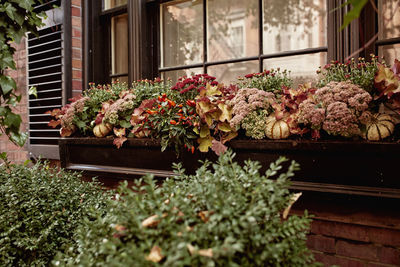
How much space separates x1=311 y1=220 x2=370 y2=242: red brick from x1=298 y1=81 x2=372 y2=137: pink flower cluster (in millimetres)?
510

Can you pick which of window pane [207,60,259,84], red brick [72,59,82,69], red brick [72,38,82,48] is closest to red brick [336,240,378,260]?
window pane [207,60,259,84]

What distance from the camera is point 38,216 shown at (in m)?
1.85

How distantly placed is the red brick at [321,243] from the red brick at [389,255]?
0.23 m

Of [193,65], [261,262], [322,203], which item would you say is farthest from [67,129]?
[261,262]

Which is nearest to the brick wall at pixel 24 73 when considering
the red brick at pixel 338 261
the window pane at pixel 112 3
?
the window pane at pixel 112 3

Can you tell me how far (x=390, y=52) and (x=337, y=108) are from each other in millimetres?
760

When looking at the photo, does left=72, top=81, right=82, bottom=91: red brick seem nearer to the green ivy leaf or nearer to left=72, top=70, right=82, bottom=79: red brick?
left=72, top=70, right=82, bottom=79: red brick

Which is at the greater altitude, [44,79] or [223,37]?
[223,37]

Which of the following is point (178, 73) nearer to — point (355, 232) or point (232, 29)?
point (232, 29)

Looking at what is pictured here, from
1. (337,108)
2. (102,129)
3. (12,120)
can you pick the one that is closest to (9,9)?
(12,120)

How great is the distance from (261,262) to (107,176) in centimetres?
188

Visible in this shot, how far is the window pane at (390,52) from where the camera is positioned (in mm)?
2025

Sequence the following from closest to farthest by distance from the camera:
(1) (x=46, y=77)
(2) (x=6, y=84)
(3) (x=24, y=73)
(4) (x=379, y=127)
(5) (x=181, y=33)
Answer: (4) (x=379, y=127) < (2) (x=6, y=84) < (5) (x=181, y=33) < (1) (x=46, y=77) < (3) (x=24, y=73)

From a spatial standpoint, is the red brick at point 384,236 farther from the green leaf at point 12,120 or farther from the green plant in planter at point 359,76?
the green leaf at point 12,120
